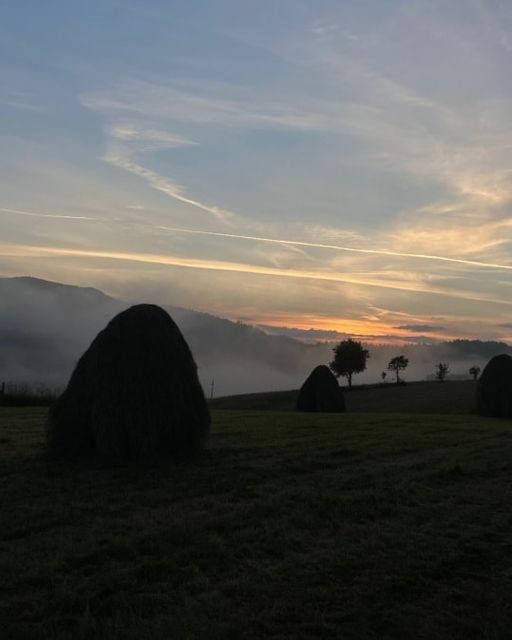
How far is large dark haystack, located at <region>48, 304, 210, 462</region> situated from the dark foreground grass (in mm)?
826

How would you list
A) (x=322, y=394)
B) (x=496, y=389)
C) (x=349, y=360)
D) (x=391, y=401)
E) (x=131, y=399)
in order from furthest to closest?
(x=349, y=360), (x=391, y=401), (x=322, y=394), (x=496, y=389), (x=131, y=399)

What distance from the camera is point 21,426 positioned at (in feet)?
72.3

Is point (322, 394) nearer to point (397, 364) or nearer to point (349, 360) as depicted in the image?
point (349, 360)

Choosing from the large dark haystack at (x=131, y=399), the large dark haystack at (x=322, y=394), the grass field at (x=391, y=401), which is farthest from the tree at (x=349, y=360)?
the large dark haystack at (x=131, y=399)

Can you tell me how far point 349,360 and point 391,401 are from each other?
26.4 metres

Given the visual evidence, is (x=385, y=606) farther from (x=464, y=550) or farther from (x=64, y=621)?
(x=64, y=621)

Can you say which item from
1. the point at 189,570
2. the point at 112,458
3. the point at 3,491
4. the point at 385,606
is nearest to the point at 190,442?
the point at 112,458

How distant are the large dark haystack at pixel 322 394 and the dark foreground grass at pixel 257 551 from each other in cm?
2653

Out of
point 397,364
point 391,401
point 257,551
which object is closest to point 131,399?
point 257,551

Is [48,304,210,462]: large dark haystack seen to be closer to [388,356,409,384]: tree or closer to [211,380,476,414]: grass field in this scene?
[211,380,476,414]: grass field

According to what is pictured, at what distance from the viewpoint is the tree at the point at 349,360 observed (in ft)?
258

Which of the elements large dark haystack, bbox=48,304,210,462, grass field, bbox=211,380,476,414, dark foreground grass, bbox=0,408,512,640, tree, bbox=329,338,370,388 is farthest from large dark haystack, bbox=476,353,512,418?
tree, bbox=329,338,370,388

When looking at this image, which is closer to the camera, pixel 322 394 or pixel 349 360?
pixel 322 394

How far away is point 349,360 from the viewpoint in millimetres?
78750
